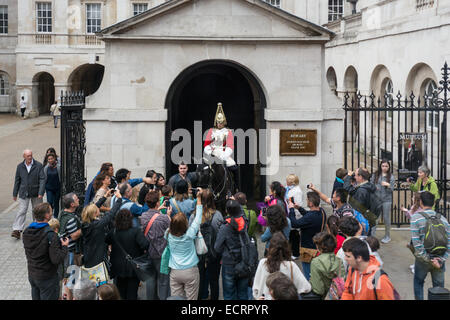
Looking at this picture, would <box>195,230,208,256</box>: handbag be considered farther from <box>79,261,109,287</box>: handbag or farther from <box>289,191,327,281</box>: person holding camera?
<box>289,191,327,281</box>: person holding camera

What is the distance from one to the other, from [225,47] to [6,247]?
234 inches

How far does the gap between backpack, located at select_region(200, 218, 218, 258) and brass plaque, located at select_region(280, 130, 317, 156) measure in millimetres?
5025

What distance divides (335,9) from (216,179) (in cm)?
2725

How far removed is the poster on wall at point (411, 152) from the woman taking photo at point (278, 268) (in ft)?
24.1

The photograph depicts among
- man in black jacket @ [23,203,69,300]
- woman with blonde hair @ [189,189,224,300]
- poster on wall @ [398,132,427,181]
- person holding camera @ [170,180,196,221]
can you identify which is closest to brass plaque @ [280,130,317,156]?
poster on wall @ [398,132,427,181]

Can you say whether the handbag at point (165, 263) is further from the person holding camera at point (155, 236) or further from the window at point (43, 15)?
the window at point (43, 15)

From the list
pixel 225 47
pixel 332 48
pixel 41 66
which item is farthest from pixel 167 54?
pixel 41 66

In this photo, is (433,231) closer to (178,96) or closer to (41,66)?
(178,96)

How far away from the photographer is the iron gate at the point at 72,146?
11570 millimetres

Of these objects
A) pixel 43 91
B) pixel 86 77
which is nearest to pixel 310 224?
pixel 86 77

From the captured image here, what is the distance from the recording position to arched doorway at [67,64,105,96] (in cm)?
3908

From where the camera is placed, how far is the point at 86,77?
4141cm

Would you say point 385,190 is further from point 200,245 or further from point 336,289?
point 336,289

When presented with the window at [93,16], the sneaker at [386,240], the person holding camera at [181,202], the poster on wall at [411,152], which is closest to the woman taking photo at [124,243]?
the person holding camera at [181,202]
